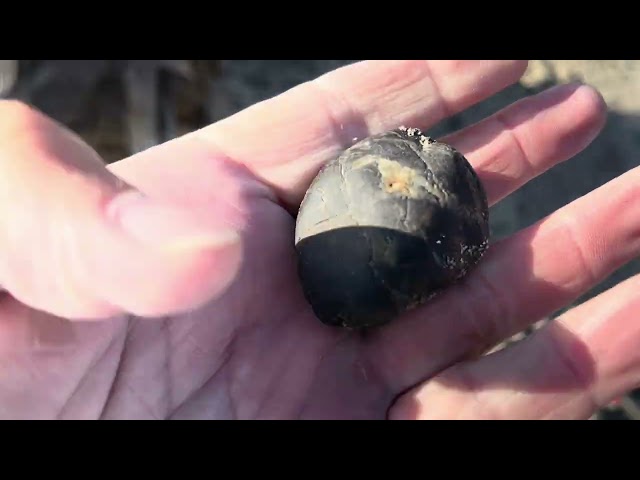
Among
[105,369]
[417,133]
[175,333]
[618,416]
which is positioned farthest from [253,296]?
[618,416]

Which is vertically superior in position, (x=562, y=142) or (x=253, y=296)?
(x=562, y=142)

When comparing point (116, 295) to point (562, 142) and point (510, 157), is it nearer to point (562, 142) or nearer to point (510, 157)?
point (510, 157)

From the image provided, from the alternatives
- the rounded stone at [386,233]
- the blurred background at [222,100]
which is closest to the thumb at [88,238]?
the rounded stone at [386,233]

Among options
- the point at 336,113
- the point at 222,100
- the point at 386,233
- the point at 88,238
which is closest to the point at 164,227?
the point at 88,238

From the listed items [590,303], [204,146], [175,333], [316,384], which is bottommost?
[316,384]

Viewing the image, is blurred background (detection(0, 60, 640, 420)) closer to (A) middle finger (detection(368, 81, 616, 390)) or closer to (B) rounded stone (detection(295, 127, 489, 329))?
(A) middle finger (detection(368, 81, 616, 390))

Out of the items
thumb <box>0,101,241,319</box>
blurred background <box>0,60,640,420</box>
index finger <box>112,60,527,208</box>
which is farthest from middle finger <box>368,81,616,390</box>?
blurred background <box>0,60,640,420</box>

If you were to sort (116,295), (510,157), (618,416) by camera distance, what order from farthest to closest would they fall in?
(618,416) < (510,157) < (116,295)
